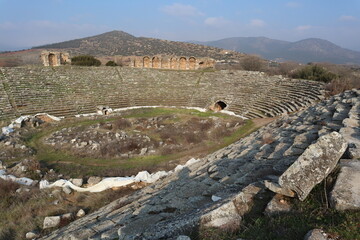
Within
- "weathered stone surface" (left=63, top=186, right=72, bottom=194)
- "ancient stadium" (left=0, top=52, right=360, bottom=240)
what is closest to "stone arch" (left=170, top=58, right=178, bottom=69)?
"ancient stadium" (left=0, top=52, right=360, bottom=240)

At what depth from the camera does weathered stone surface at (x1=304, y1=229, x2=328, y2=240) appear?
2.65m

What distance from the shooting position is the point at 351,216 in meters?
3.00

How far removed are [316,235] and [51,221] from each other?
268 inches

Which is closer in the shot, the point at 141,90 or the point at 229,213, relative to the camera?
the point at 229,213

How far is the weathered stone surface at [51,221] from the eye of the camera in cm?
657

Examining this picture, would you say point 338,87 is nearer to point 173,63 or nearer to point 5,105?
point 173,63

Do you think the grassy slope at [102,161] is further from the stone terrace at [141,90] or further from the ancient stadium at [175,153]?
the stone terrace at [141,90]

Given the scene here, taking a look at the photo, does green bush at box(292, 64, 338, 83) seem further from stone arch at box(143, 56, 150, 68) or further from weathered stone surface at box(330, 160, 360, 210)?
weathered stone surface at box(330, 160, 360, 210)

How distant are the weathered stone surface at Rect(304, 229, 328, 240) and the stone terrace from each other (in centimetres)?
1747

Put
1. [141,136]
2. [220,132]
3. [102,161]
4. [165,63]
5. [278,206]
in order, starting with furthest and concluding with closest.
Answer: [165,63] → [220,132] → [141,136] → [102,161] → [278,206]

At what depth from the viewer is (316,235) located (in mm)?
2688

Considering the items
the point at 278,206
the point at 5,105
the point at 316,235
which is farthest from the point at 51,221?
the point at 5,105

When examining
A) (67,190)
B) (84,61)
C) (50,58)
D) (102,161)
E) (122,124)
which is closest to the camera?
(67,190)

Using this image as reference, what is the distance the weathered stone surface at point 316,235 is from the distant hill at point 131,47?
212 ft
